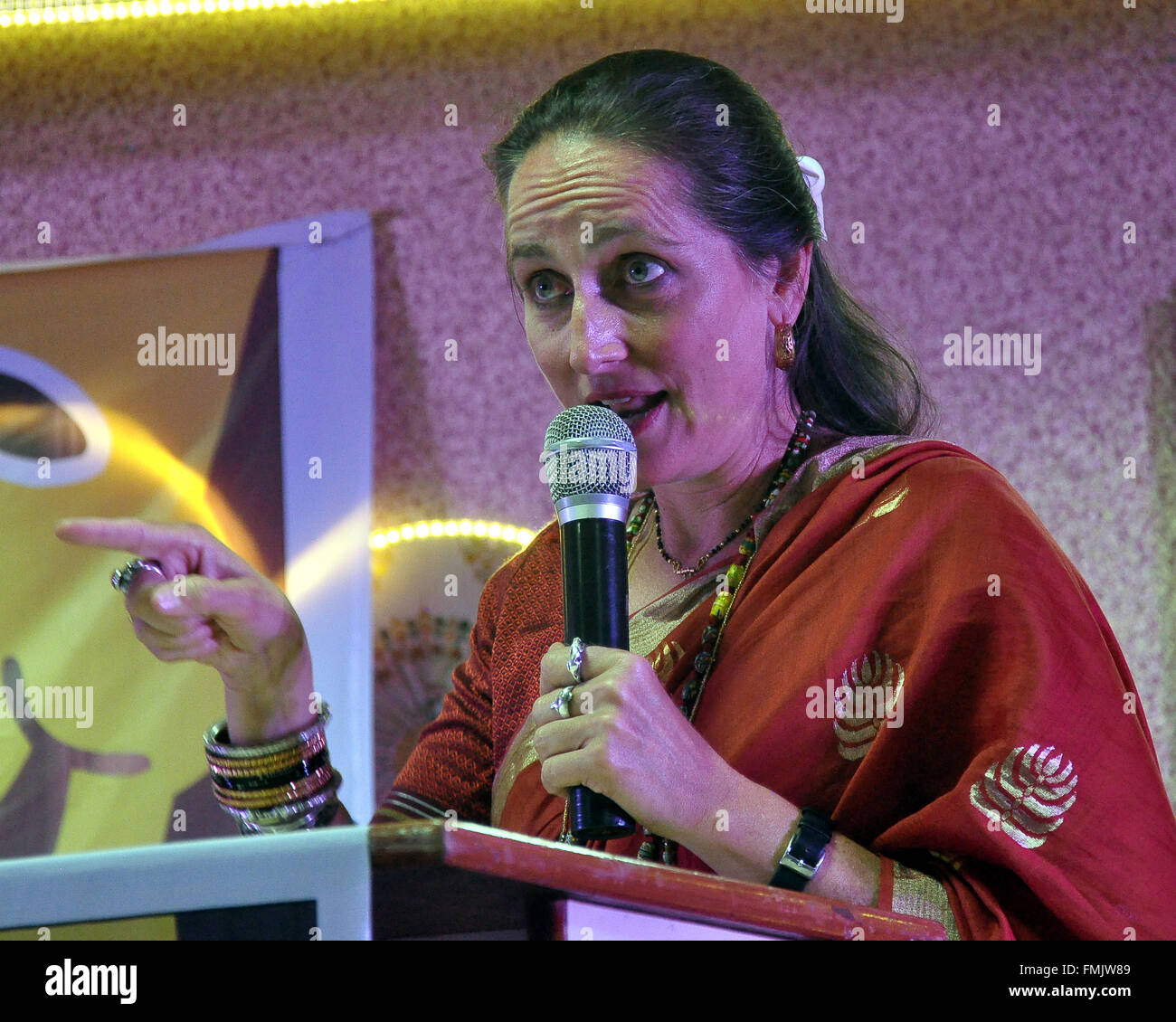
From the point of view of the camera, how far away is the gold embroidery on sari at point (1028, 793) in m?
0.98

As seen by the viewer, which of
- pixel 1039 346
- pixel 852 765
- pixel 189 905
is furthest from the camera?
pixel 1039 346

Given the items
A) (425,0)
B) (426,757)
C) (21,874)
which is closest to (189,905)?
(21,874)

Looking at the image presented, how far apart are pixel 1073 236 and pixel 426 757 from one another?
1831 mm

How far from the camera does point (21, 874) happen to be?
0.54m

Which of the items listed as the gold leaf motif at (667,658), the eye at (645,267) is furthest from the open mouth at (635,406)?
the gold leaf motif at (667,658)

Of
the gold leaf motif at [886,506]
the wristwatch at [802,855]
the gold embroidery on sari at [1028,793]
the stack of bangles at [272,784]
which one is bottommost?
the wristwatch at [802,855]

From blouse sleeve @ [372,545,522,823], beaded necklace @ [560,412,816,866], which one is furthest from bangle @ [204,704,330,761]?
beaded necklace @ [560,412,816,866]

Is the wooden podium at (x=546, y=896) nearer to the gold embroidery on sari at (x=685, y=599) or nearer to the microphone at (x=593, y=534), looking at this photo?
the microphone at (x=593, y=534)

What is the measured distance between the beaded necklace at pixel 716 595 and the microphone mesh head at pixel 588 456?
0.06 meters

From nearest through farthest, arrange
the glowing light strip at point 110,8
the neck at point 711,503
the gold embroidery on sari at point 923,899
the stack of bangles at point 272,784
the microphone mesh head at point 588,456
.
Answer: the gold embroidery on sari at point 923,899, the microphone mesh head at point 588,456, the stack of bangles at point 272,784, the neck at point 711,503, the glowing light strip at point 110,8

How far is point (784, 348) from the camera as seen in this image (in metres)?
1.46

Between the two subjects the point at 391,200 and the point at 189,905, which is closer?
the point at 189,905

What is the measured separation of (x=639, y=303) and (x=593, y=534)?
1.03 feet
